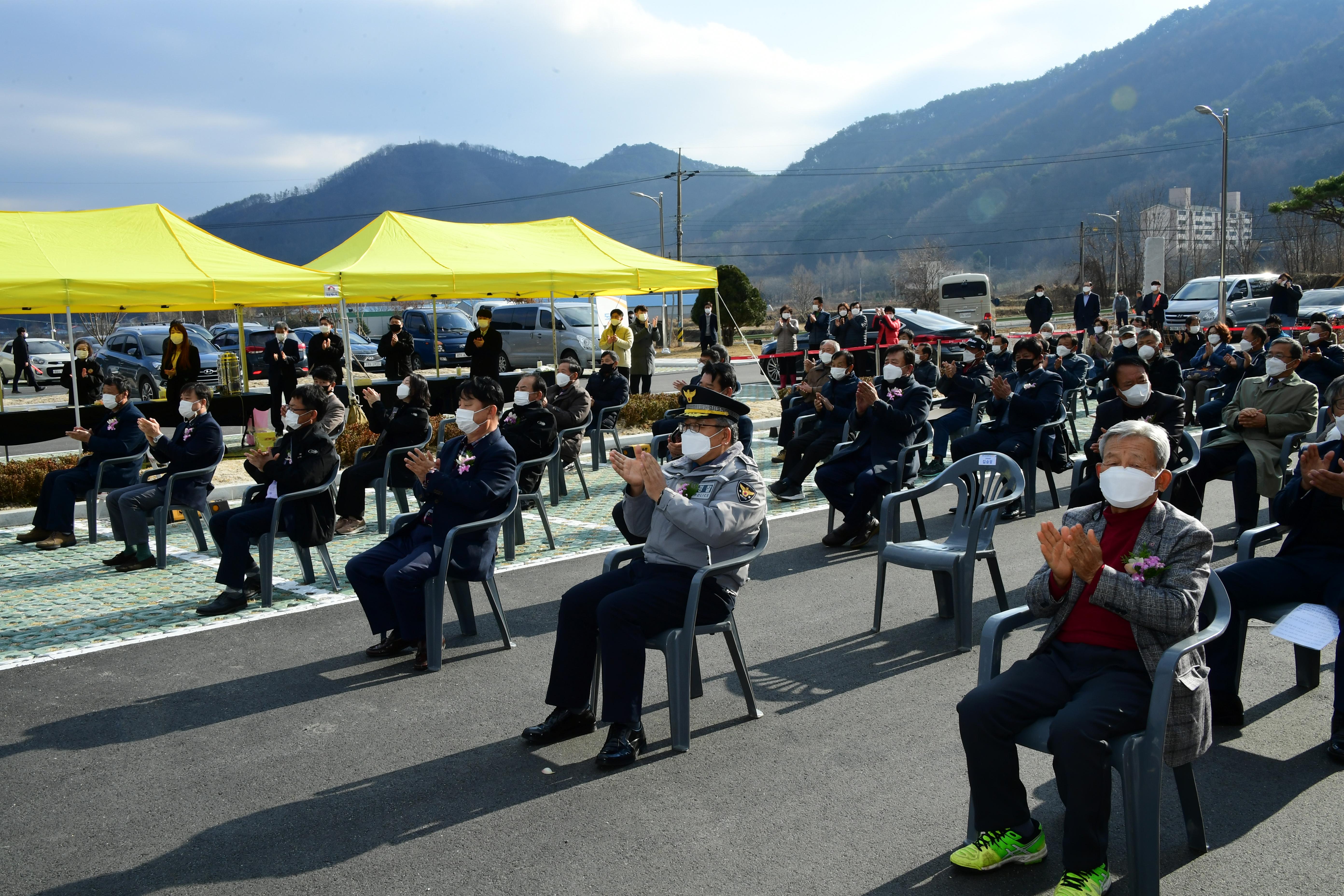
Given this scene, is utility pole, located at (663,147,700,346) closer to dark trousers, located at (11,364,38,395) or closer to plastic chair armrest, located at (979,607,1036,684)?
dark trousers, located at (11,364,38,395)

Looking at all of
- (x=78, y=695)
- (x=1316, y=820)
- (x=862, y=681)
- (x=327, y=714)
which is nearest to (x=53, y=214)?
(x=78, y=695)

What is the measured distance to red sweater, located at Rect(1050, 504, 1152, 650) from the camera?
12.1 ft

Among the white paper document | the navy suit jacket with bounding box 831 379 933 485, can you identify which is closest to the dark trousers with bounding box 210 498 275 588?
the navy suit jacket with bounding box 831 379 933 485

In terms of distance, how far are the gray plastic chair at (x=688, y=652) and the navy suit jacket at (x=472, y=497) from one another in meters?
1.20

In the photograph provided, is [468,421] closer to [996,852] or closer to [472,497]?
[472,497]

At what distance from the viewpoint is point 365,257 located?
16188 mm

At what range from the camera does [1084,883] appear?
10.9 ft

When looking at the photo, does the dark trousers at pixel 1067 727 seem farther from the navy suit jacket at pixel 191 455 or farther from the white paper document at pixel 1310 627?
the navy suit jacket at pixel 191 455

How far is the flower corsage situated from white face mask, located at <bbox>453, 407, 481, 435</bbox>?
3.79 meters

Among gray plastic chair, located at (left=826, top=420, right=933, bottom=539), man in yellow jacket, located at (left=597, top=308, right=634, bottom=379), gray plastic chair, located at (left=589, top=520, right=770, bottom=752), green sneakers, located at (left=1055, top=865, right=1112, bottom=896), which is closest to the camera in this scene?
green sneakers, located at (left=1055, top=865, right=1112, bottom=896)

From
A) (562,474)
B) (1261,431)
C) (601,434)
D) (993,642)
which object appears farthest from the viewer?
(601,434)

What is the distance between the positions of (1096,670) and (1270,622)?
1533mm

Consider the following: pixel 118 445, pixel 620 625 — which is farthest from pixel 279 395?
pixel 620 625

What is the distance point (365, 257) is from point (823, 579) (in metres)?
11.0
